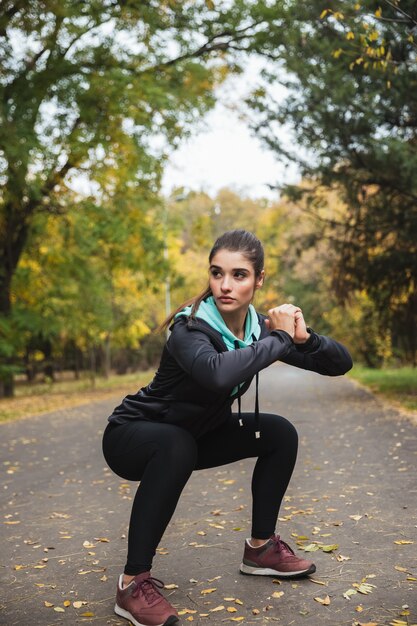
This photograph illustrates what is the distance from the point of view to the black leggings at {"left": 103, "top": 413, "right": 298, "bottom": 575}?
3262mm

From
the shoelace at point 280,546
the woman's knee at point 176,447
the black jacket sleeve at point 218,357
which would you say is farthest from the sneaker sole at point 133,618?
the black jacket sleeve at point 218,357

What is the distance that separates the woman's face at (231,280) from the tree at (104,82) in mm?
11031

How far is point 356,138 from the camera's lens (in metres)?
12.1

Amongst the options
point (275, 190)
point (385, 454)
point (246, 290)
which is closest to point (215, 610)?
point (246, 290)

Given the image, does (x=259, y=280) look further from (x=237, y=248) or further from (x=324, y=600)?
(x=324, y=600)

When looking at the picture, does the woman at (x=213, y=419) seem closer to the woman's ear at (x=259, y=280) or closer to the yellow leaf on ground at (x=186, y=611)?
the woman's ear at (x=259, y=280)

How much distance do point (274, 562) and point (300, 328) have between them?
4.17 feet

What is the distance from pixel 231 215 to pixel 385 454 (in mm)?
63594

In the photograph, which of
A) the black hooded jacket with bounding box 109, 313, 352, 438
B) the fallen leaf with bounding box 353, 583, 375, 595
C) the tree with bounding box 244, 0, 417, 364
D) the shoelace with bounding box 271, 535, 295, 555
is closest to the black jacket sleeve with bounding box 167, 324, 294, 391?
the black hooded jacket with bounding box 109, 313, 352, 438

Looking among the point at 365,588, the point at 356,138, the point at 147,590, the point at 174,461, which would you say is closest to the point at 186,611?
the point at 147,590

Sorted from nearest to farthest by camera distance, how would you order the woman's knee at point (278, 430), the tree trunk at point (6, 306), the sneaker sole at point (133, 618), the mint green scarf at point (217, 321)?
the sneaker sole at point (133, 618), the mint green scarf at point (217, 321), the woman's knee at point (278, 430), the tree trunk at point (6, 306)

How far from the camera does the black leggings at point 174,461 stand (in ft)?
10.7

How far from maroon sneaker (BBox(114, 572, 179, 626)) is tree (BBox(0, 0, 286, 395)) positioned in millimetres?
11591

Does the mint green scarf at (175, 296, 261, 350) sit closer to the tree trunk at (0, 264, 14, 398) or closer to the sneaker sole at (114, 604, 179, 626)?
the sneaker sole at (114, 604, 179, 626)
